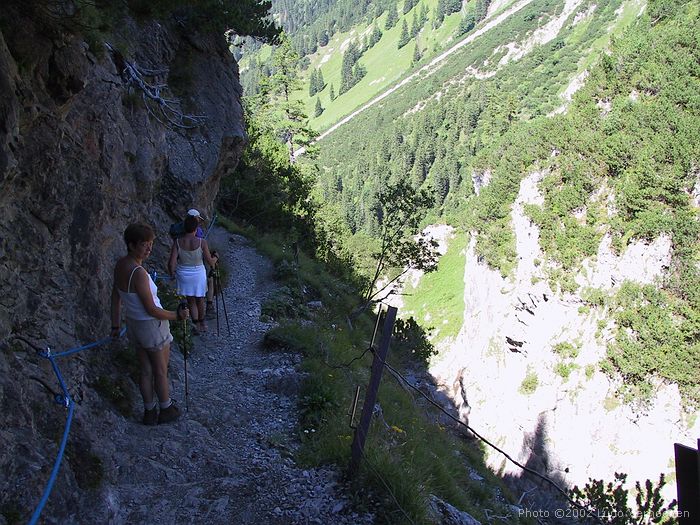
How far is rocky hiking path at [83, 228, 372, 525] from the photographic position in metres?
4.94

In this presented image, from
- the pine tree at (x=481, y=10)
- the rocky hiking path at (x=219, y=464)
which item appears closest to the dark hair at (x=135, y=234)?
the rocky hiking path at (x=219, y=464)

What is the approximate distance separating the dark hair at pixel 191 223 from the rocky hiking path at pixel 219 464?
2169 millimetres

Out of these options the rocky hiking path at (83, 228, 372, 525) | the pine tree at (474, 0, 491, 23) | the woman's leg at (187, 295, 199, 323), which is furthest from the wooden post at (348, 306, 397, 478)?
the pine tree at (474, 0, 491, 23)

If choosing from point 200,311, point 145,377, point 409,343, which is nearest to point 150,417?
point 145,377

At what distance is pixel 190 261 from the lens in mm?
8438

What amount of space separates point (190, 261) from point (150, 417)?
3.12 metres

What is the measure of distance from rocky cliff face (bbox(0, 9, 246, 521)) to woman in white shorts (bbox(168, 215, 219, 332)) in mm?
997

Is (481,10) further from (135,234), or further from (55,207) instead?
(135,234)

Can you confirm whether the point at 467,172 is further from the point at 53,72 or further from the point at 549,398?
the point at 53,72

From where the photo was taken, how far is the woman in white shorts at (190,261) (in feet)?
27.1

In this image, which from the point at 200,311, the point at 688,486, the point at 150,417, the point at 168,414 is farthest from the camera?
the point at 200,311

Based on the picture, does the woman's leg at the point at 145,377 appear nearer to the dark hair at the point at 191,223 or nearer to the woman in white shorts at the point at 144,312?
the woman in white shorts at the point at 144,312

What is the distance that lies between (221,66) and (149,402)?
11.3 m

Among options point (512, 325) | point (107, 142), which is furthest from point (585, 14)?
point (107, 142)
